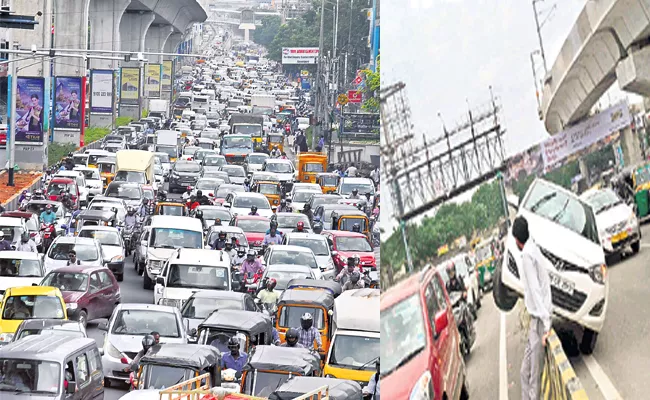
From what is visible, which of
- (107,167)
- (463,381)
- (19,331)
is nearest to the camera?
(463,381)

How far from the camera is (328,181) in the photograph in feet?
152

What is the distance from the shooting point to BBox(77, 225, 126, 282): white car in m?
27.8

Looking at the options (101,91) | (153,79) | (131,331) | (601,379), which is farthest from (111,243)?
(153,79)

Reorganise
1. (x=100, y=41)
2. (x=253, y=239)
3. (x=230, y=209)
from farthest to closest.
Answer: (x=100, y=41) < (x=230, y=209) < (x=253, y=239)

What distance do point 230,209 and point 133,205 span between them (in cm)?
281

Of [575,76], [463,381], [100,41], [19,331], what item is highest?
[100,41]

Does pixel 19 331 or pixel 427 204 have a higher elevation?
pixel 427 204

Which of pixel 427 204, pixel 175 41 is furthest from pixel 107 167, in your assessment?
pixel 175 41

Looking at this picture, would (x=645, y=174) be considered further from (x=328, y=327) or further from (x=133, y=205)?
(x=133, y=205)

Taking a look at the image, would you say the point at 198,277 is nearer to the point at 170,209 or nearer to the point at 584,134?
the point at 170,209

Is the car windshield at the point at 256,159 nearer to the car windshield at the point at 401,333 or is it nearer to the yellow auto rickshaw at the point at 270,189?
the yellow auto rickshaw at the point at 270,189

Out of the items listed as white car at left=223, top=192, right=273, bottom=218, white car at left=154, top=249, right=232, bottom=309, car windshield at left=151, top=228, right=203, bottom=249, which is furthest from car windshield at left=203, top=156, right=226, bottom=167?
white car at left=154, top=249, right=232, bottom=309

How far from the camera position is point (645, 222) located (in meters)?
3.12

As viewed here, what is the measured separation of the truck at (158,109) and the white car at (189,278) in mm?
73560
